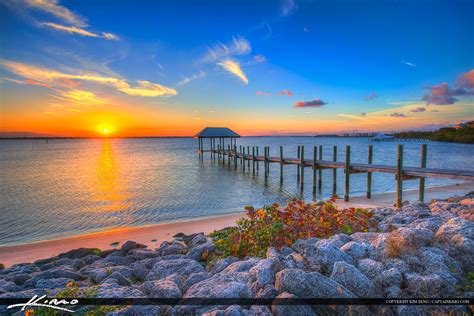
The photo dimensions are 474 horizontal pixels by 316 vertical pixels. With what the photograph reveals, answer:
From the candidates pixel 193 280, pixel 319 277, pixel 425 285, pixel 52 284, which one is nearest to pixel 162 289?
pixel 193 280

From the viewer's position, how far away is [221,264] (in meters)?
4.24

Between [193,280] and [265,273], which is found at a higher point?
[265,273]

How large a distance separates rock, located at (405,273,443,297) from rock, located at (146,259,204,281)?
3.05 m

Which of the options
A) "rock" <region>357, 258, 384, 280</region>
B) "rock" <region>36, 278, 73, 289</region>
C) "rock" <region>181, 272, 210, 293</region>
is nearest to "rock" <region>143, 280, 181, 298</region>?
"rock" <region>181, 272, 210, 293</region>

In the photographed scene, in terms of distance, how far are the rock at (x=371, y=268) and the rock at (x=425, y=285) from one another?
0.33 metres

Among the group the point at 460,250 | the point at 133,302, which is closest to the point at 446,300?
the point at 460,250

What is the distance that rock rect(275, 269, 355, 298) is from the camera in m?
2.75

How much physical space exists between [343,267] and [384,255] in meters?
0.89

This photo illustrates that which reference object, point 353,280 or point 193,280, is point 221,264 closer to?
point 193,280

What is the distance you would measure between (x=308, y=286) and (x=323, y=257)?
0.76 meters

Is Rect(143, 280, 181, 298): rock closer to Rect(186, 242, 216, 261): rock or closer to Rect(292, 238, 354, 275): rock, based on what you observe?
Rect(186, 242, 216, 261): rock

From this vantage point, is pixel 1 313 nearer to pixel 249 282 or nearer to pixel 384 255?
pixel 249 282

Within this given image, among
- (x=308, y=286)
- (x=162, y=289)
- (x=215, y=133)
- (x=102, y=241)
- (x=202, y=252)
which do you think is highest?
(x=215, y=133)

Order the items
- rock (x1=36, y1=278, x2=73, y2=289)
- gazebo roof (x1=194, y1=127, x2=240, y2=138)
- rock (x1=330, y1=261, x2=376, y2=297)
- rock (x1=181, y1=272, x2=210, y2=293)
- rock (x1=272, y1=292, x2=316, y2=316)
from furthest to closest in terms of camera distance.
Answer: gazebo roof (x1=194, y1=127, x2=240, y2=138) → rock (x1=36, y1=278, x2=73, y2=289) → rock (x1=181, y1=272, x2=210, y2=293) → rock (x1=330, y1=261, x2=376, y2=297) → rock (x1=272, y1=292, x2=316, y2=316)
